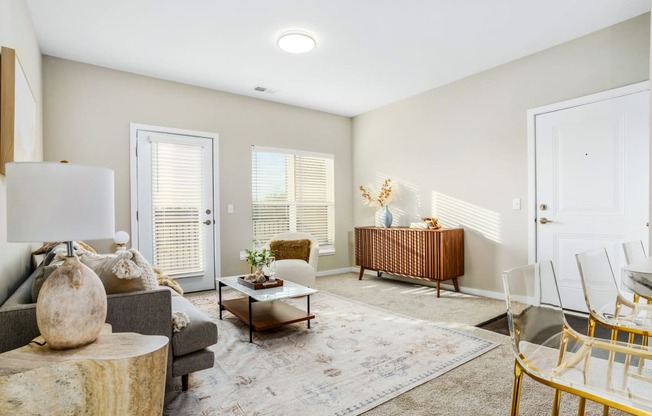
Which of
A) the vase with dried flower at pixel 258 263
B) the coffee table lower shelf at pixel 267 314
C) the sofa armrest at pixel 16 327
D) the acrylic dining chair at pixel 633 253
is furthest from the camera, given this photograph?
the vase with dried flower at pixel 258 263

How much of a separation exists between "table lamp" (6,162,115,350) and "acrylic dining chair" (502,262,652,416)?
4.85ft

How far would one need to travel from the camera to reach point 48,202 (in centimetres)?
110

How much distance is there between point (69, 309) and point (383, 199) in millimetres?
4395

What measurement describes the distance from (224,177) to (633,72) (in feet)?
14.5

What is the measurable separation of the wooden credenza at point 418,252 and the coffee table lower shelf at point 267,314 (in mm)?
1798

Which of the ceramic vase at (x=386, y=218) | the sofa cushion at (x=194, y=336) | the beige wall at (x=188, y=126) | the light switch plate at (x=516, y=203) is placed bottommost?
the sofa cushion at (x=194, y=336)

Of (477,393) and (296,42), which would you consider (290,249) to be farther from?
(477,393)

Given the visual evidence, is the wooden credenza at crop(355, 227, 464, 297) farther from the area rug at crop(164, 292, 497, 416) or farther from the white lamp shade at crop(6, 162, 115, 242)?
the white lamp shade at crop(6, 162, 115, 242)

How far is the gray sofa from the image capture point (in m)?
1.35

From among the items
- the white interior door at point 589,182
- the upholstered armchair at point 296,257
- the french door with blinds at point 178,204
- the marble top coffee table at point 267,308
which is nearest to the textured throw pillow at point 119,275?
the marble top coffee table at point 267,308

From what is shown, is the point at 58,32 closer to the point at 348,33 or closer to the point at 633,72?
the point at 348,33

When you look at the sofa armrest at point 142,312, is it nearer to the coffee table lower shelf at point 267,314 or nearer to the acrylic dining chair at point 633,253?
the coffee table lower shelf at point 267,314

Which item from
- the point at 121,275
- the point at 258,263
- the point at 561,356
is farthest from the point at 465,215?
the point at 121,275

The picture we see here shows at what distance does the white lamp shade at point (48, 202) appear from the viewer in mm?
1094
